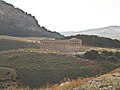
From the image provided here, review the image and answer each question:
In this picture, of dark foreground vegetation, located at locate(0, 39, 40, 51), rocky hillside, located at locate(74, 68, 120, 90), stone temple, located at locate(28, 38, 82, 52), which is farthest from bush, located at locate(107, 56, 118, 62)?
rocky hillside, located at locate(74, 68, 120, 90)

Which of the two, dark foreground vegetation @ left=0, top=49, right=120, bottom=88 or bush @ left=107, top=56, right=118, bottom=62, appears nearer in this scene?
dark foreground vegetation @ left=0, top=49, right=120, bottom=88

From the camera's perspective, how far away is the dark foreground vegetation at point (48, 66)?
86188 mm

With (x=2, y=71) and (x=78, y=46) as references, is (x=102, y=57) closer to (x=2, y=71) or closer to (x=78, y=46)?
(x=78, y=46)

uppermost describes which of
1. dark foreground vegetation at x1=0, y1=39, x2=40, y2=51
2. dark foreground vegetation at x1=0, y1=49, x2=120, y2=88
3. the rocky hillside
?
the rocky hillside

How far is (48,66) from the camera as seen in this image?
96375mm

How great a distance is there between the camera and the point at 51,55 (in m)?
108

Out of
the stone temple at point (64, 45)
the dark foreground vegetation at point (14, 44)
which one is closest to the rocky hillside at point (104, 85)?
the stone temple at point (64, 45)

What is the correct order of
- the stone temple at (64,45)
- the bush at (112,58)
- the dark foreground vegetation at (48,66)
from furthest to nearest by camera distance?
the stone temple at (64,45) → the bush at (112,58) → the dark foreground vegetation at (48,66)

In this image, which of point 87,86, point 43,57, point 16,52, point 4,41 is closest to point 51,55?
point 43,57

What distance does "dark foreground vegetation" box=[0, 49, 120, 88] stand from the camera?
8619 centimetres

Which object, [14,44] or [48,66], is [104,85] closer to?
[48,66]

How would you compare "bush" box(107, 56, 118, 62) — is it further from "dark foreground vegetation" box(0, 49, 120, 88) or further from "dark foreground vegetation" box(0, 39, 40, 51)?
"dark foreground vegetation" box(0, 39, 40, 51)

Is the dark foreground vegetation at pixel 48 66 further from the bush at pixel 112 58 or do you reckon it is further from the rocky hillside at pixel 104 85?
the rocky hillside at pixel 104 85

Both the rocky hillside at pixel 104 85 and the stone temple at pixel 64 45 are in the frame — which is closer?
the rocky hillside at pixel 104 85
